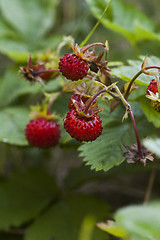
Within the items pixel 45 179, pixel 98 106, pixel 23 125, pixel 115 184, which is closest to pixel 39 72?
pixel 98 106

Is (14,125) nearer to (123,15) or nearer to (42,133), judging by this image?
(42,133)

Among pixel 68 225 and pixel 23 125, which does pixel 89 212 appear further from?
pixel 23 125

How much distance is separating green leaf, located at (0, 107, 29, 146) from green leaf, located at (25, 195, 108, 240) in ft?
1.14

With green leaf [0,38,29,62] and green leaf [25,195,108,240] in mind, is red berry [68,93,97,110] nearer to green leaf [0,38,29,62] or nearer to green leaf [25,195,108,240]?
green leaf [25,195,108,240]

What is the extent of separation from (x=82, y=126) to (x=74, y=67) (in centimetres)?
13

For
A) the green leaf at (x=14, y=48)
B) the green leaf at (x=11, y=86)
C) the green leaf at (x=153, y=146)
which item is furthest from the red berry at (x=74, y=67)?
the green leaf at (x=14, y=48)

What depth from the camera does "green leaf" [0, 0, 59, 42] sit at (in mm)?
1514

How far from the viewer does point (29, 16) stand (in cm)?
155

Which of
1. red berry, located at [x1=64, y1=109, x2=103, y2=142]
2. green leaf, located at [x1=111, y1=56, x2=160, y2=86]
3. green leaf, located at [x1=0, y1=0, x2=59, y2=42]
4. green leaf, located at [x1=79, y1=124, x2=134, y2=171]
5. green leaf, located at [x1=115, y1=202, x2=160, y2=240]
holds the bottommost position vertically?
green leaf, located at [x1=115, y1=202, x2=160, y2=240]

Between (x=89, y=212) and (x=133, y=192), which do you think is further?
(x=133, y=192)

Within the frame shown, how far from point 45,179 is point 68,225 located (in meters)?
0.29

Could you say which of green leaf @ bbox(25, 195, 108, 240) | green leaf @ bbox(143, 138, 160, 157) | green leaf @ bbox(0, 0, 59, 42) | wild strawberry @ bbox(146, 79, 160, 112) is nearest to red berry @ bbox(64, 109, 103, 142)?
wild strawberry @ bbox(146, 79, 160, 112)

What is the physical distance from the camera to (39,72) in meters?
0.78

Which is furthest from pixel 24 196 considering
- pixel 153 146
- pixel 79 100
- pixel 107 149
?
pixel 153 146
